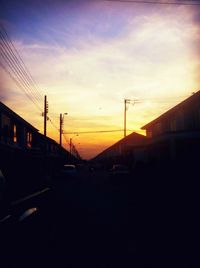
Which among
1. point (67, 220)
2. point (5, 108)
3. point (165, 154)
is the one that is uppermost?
point (5, 108)

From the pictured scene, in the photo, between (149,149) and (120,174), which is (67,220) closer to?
(120,174)

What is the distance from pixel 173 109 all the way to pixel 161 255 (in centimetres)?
3587

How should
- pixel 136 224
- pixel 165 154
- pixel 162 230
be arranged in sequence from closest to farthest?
1. pixel 162 230
2. pixel 136 224
3. pixel 165 154

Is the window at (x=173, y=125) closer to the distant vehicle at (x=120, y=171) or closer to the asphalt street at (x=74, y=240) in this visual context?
the distant vehicle at (x=120, y=171)

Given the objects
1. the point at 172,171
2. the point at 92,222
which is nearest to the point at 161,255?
the point at 92,222

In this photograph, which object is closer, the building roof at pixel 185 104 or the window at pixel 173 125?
the building roof at pixel 185 104

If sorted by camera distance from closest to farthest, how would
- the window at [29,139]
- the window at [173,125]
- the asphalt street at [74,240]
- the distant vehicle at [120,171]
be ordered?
1. the asphalt street at [74,240]
2. the distant vehicle at [120,171]
3. the window at [173,125]
4. the window at [29,139]

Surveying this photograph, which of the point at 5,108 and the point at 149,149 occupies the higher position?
the point at 5,108

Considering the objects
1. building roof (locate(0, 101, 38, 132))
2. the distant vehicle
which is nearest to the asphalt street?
building roof (locate(0, 101, 38, 132))

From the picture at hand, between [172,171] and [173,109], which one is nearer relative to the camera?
[172,171]

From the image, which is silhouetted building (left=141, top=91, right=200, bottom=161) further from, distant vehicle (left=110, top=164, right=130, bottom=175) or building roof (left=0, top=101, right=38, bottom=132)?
building roof (left=0, top=101, right=38, bottom=132)

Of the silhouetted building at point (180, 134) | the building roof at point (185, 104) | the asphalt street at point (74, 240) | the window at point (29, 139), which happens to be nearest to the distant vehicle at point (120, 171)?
the silhouetted building at point (180, 134)

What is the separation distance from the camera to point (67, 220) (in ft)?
34.7

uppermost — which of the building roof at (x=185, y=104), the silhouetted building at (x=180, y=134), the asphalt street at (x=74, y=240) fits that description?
the building roof at (x=185, y=104)
